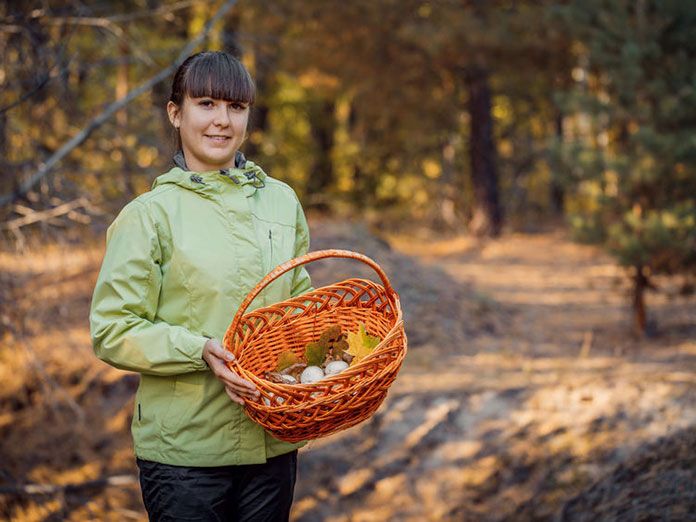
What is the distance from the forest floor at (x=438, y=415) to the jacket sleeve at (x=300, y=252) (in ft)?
5.10

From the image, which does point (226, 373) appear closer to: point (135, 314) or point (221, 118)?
point (135, 314)

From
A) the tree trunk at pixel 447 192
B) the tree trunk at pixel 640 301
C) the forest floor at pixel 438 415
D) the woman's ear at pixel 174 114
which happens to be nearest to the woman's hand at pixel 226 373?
the woman's ear at pixel 174 114

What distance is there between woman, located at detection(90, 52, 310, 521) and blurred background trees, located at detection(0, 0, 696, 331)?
1091mm

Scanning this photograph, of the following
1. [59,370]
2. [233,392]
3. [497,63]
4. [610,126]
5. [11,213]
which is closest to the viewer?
[233,392]

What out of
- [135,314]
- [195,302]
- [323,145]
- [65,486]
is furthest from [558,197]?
[135,314]

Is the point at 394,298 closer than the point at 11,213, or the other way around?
the point at 394,298

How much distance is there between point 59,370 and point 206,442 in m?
4.58

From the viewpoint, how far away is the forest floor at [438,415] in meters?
4.21

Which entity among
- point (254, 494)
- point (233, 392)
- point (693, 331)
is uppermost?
point (233, 392)

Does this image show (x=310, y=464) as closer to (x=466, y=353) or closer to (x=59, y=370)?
(x=466, y=353)

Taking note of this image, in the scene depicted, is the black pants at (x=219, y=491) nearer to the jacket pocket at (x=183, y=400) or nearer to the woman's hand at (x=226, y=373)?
the jacket pocket at (x=183, y=400)

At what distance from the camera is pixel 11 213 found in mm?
4484

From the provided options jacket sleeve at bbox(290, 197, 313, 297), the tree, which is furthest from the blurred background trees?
jacket sleeve at bbox(290, 197, 313, 297)

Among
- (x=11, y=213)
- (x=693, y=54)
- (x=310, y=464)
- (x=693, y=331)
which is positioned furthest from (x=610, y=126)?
(x=11, y=213)
